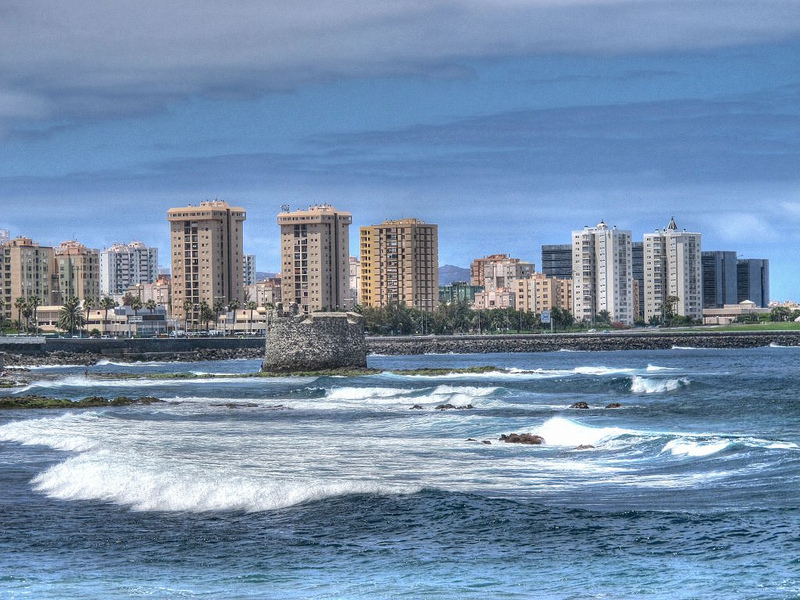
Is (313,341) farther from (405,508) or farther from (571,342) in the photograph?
(571,342)

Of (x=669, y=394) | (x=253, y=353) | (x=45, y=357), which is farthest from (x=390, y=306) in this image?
(x=669, y=394)

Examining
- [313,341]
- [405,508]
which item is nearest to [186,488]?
[405,508]

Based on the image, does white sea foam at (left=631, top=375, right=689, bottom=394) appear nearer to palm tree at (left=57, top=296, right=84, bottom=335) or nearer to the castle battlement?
the castle battlement

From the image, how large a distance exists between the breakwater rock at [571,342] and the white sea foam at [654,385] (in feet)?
269

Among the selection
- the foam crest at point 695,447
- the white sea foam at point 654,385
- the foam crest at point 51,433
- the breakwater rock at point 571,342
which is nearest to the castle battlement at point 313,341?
the white sea foam at point 654,385

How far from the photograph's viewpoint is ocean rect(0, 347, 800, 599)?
15.5 meters

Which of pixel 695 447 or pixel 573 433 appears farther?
pixel 573 433

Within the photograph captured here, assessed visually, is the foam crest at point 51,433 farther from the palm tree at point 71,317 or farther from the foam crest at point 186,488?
the palm tree at point 71,317

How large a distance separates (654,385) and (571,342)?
90231mm

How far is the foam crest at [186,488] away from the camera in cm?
2148

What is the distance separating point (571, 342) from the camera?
477 ft

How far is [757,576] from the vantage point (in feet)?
49.4

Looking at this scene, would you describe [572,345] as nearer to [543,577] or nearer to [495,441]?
[495,441]

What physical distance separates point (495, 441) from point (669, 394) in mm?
20830
